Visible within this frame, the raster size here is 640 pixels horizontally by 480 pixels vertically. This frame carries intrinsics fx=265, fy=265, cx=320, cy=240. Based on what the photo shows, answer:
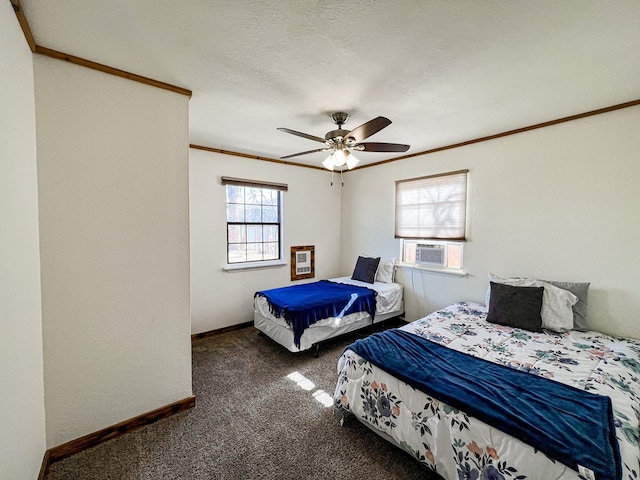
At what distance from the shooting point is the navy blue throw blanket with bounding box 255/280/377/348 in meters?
2.89

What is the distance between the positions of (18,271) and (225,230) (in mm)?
2516

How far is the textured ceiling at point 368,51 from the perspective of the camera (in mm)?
1317

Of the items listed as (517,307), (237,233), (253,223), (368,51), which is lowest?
(517,307)

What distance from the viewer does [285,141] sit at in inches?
131

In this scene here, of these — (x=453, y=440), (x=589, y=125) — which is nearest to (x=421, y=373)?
(x=453, y=440)

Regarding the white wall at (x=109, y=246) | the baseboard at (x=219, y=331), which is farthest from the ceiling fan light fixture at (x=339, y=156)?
the baseboard at (x=219, y=331)

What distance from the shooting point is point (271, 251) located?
4.33 meters

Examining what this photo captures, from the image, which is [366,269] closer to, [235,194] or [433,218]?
[433,218]

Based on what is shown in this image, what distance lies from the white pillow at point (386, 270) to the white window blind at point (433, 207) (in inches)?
16.5

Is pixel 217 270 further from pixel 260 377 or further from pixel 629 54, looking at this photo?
pixel 629 54

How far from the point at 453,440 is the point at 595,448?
57 centimetres

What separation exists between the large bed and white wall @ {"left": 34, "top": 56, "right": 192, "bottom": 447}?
1110 mm

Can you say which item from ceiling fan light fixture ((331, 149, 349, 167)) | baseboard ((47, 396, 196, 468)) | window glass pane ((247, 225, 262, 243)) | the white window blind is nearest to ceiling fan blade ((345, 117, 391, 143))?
ceiling fan light fixture ((331, 149, 349, 167))

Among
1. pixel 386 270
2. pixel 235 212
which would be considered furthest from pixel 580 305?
pixel 235 212
